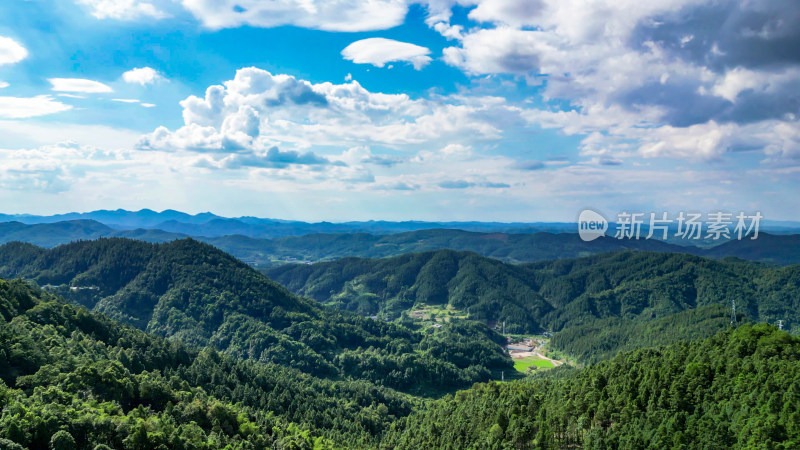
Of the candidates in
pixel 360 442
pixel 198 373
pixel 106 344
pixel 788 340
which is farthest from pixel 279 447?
pixel 788 340

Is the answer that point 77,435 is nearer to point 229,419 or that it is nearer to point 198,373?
point 229,419

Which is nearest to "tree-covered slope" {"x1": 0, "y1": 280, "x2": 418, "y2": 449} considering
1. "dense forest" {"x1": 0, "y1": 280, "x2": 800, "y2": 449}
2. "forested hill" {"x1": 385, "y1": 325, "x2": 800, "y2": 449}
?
"dense forest" {"x1": 0, "y1": 280, "x2": 800, "y2": 449}

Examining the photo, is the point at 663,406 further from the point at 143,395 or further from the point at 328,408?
the point at 143,395

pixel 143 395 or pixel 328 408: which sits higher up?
pixel 143 395

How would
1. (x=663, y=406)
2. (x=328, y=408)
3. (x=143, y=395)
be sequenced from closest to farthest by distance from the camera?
1. (x=663, y=406)
2. (x=143, y=395)
3. (x=328, y=408)

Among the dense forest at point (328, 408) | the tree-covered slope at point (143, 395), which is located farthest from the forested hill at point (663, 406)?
the tree-covered slope at point (143, 395)

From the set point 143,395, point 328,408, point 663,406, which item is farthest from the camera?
point 328,408

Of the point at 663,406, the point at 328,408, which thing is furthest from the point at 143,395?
the point at 663,406

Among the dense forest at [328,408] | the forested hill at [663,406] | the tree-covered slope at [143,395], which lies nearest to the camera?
the dense forest at [328,408]

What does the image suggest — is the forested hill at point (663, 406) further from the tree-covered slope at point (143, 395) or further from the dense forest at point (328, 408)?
the tree-covered slope at point (143, 395)
